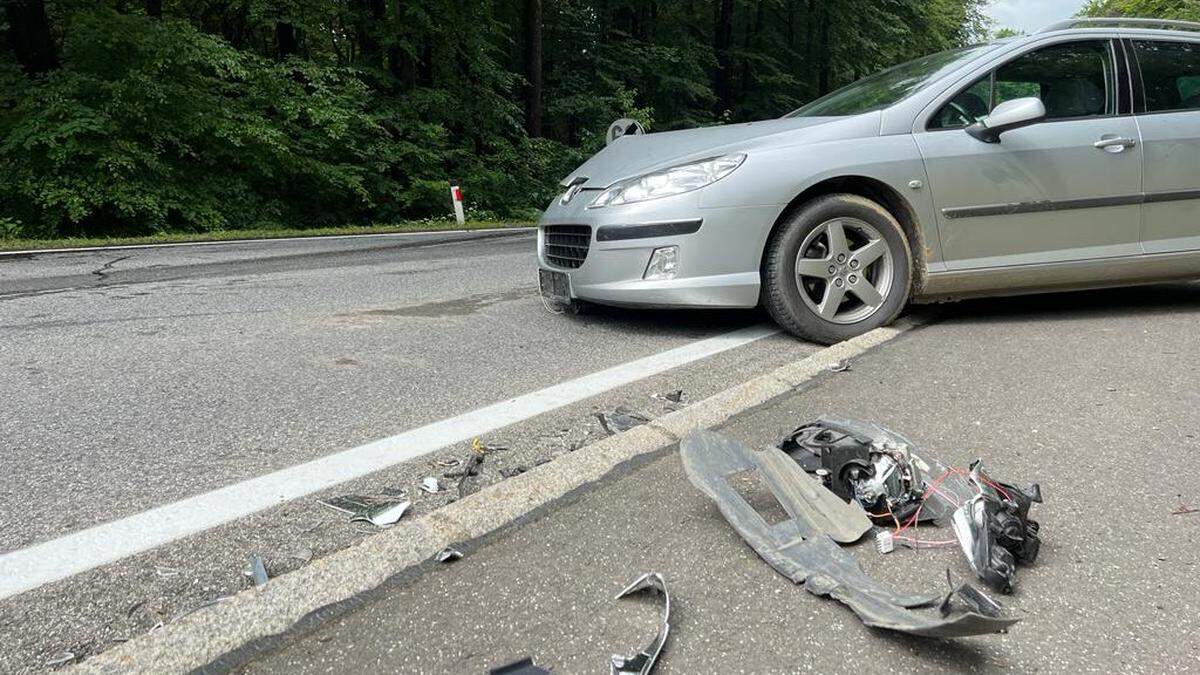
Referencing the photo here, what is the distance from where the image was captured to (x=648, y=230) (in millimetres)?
3943

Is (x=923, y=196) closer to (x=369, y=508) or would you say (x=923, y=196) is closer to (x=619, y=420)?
(x=619, y=420)

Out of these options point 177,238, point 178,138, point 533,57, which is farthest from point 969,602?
point 533,57

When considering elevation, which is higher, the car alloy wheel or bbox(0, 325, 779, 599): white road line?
the car alloy wheel

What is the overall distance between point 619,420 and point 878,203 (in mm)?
2155

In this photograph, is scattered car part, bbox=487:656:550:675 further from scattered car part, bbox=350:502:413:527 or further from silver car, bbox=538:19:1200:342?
silver car, bbox=538:19:1200:342

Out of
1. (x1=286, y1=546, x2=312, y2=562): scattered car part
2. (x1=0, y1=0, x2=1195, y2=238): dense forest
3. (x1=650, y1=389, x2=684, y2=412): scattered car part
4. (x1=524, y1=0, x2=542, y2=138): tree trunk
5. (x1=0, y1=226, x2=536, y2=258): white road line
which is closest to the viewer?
(x1=286, y1=546, x2=312, y2=562): scattered car part

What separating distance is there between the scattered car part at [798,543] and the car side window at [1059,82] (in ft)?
9.57

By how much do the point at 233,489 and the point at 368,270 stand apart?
4.83m

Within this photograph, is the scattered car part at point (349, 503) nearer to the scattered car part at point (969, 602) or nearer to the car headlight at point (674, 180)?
the scattered car part at point (969, 602)

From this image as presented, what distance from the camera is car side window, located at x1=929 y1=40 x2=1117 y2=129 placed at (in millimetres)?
4270

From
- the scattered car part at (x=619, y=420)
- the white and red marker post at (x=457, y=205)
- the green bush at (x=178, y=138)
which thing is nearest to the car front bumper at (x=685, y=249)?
the scattered car part at (x=619, y=420)

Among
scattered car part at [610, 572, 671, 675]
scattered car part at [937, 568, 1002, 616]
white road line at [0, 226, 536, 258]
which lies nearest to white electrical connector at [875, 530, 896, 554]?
scattered car part at [937, 568, 1002, 616]

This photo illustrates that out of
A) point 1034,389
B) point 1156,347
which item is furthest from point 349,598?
point 1156,347

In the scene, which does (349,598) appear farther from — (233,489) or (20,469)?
(20,469)
